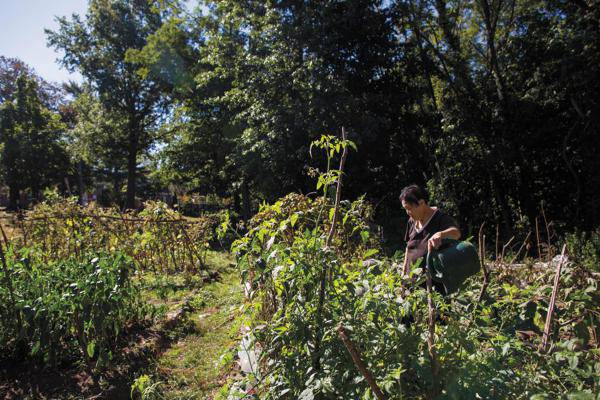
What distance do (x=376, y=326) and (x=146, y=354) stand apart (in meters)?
2.93

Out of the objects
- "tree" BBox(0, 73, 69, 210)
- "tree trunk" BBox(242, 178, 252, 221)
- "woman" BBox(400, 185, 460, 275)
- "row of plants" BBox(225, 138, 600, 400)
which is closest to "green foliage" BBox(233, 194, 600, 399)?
"row of plants" BBox(225, 138, 600, 400)

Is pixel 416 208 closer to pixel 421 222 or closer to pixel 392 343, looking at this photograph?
pixel 421 222

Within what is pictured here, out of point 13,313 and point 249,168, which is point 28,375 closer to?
point 13,313

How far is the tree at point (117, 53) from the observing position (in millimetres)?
20703

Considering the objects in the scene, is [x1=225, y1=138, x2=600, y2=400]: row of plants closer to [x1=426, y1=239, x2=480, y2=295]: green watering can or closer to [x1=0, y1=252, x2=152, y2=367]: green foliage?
[x1=426, y1=239, x2=480, y2=295]: green watering can

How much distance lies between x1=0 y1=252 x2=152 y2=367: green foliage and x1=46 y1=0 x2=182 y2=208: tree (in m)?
18.5

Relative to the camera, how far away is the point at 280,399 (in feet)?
5.07

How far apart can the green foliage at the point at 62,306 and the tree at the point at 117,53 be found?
1848cm

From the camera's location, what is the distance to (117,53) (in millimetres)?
20906

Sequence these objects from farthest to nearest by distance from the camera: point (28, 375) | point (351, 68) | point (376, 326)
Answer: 1. point (351, 68)
2. point (28, 375)
3. point (376, 326)

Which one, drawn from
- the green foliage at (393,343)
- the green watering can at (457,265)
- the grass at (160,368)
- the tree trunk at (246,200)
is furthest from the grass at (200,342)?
the tree trunk at (246,200)

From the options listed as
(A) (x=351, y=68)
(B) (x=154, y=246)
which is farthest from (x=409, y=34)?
(B) (x=154, y=246)

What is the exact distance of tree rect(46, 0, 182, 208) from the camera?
20.7m

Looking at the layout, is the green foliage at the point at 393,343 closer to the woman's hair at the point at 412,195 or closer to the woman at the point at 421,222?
the woman at the point at 421,222
